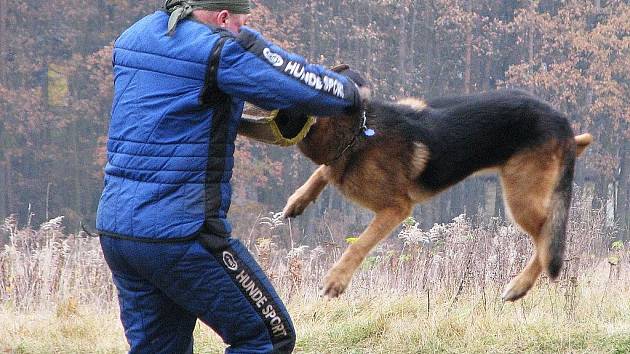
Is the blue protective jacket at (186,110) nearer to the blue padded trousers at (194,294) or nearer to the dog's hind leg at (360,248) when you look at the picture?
the blue padded trousers at (194,294)

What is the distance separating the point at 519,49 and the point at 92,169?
14.0 metres

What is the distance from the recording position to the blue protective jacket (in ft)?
11.1

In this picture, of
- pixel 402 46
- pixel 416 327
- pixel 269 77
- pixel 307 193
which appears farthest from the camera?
pixel 402 46

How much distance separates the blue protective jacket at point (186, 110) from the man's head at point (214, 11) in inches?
2.6

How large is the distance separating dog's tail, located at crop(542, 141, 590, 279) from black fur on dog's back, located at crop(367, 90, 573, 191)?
0.13 meters

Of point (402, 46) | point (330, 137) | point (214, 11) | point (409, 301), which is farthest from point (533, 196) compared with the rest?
point (402, 46)

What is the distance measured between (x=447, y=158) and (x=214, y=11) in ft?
5.79

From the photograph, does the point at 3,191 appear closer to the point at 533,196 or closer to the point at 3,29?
the point at 3,29

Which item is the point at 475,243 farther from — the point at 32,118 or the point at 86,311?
the point at 32,118

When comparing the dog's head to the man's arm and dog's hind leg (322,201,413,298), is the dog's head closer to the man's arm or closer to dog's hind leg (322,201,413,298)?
dog's hind leg (322,201,413,298)

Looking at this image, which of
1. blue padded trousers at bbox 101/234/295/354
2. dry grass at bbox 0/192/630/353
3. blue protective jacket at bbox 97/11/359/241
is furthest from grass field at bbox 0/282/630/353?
blue protective jacket at bbox 97/11/359/241

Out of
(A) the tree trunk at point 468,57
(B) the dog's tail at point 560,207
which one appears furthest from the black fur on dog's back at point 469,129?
(A) the tree trunk at point 468,57

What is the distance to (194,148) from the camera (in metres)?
3.44

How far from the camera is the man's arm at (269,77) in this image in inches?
132
